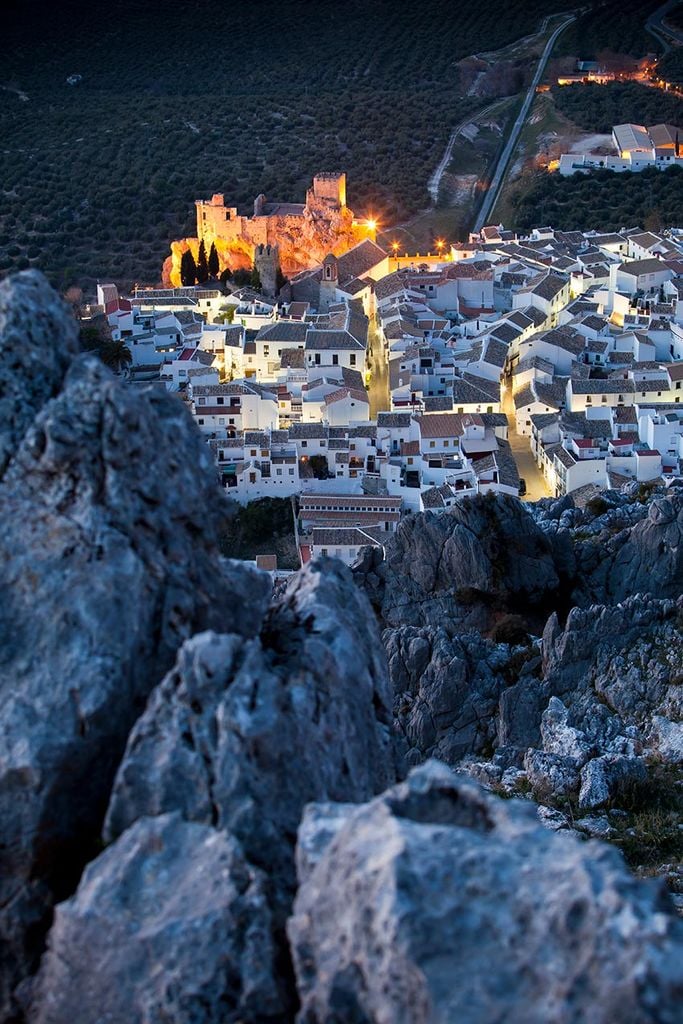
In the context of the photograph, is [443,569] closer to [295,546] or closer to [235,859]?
[295,546]

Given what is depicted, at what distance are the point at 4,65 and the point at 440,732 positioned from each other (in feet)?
254

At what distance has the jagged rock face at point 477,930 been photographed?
498 centimetres

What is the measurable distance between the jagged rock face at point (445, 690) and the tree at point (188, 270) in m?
30.6

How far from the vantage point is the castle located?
50.4 m

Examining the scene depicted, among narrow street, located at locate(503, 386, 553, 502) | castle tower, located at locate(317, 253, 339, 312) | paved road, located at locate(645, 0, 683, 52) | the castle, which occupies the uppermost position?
paved road, located at locate(645, 0, 683, 52)

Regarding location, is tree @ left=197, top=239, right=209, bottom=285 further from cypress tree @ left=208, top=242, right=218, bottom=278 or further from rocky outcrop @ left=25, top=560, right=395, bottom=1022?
rocky outcrop @ left=25, top=560, right=395, bottom=1022

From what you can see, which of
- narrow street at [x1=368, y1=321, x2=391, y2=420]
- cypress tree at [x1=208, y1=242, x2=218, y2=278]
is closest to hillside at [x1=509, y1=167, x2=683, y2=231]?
cypress tree at [x1=208, y1=242, x2=218, y2=278]

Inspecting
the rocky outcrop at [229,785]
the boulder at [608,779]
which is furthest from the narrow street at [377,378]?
the rocky outcrop at [229,785]

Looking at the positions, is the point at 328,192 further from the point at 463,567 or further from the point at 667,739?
the point at 667,739

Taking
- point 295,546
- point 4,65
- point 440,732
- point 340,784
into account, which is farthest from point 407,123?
point 340,784

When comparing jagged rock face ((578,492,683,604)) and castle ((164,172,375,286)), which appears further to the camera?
castle ((164,172,375,286))

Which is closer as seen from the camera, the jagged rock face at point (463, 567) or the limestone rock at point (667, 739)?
the limestone rock at point (667, 739)

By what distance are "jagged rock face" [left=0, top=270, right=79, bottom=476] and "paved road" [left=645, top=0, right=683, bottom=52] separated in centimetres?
7834

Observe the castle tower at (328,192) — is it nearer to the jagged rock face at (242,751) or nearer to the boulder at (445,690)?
the boulder at (445,690)
